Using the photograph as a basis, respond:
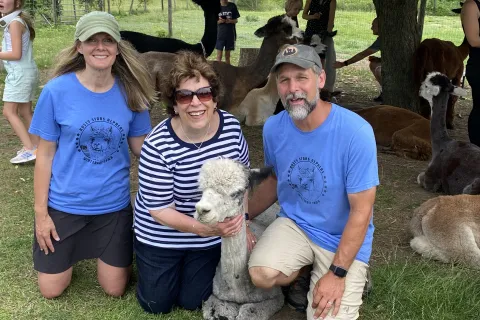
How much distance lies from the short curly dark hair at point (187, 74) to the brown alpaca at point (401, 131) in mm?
3982

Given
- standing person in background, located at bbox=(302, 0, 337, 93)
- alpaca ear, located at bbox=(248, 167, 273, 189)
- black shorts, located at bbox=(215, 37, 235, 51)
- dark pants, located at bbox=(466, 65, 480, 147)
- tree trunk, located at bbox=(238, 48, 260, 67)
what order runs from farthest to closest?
1. black shorts, located at bbox=(215, 37, 235, 51)
2. tree trunk, located at bbox=(238, 48, 260, 67)
3. standing person in background, located at bbox=(302, 0, 337, 93)
4. dark pants, located at bbox=(466, 65, 480, 147)
5. alpaca ear, located at bbox=(248, 167, 273, 189)

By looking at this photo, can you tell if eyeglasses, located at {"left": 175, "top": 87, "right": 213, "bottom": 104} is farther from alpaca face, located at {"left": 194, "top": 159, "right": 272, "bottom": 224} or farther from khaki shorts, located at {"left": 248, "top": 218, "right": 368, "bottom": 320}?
khaki shorts, located at {"left": 248, "top": 218, "right": 368, "bottom": 320}

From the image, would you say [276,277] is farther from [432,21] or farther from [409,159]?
[432,21]

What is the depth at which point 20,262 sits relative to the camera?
383cm

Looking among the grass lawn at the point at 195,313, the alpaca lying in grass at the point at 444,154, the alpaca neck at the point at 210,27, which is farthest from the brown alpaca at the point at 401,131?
the alpaca neck at the point at 210,27

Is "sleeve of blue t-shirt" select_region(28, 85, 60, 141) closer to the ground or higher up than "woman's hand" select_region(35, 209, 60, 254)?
higher up

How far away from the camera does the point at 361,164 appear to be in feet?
9.12

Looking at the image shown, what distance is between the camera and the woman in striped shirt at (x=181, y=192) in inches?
117

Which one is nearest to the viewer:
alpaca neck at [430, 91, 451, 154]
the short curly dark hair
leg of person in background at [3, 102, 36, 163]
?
the short curly dark hair

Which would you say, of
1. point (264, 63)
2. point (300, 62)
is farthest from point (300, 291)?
point (264, 63)

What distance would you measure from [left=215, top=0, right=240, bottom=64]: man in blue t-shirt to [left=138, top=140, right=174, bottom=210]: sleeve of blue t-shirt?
9332 mm

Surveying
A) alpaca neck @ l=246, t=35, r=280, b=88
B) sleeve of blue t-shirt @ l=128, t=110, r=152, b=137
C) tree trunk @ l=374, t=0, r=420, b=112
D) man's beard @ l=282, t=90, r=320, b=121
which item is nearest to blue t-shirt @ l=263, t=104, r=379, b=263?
man's beard @ l=282, t=90, r=320, b=121

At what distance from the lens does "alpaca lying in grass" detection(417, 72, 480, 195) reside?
4906mm

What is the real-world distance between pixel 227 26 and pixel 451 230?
30.7 ft
